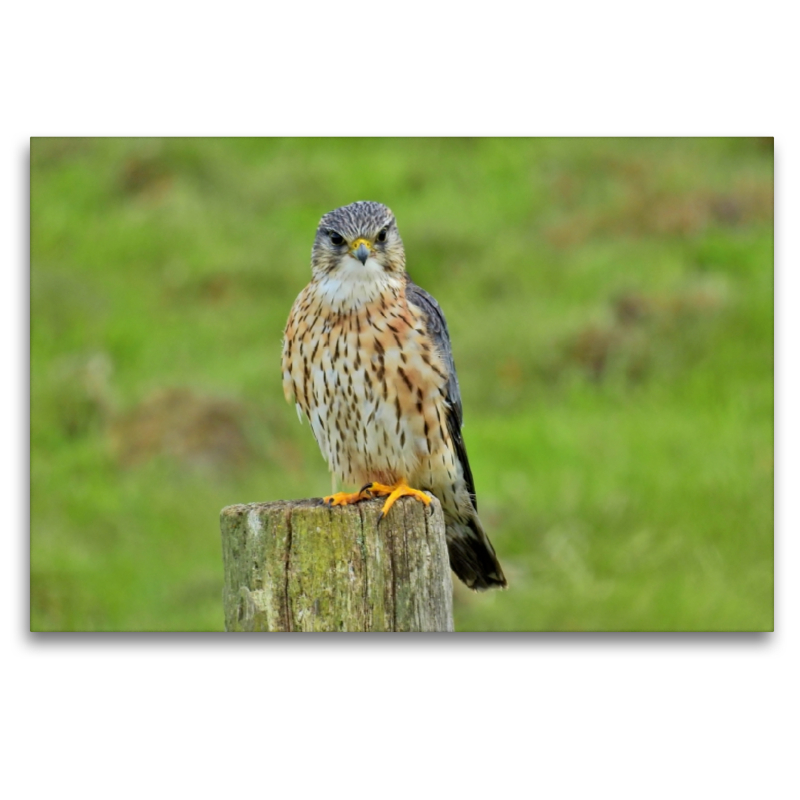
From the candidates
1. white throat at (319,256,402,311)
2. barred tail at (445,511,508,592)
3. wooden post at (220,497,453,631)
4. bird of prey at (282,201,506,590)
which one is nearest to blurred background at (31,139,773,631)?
barred tail at (445,511,508,592)

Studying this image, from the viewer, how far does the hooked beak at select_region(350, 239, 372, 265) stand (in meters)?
3.10

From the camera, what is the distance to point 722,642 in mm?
3836

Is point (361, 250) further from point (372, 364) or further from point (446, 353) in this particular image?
point (446, 353)

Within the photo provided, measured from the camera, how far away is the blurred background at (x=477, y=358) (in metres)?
4.17

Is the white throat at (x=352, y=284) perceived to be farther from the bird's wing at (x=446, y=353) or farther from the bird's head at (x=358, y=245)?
the bird's wing at (x=446, y=353)

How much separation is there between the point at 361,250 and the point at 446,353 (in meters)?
0.43

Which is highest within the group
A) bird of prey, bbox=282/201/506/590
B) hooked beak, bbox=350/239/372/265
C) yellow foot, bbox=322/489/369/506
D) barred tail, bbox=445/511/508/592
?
hooked beak, bbox=350/239/372/265

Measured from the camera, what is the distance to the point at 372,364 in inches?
126

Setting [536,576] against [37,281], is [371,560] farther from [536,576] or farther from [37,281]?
[37,281]

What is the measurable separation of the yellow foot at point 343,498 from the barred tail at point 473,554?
1.17 ft

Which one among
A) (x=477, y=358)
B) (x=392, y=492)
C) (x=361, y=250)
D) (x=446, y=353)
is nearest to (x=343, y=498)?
(x=392, y=492)

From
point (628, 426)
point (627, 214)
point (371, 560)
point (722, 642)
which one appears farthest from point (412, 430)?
point (627, 214)

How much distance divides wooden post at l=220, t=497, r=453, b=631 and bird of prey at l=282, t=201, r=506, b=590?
429 millimetres

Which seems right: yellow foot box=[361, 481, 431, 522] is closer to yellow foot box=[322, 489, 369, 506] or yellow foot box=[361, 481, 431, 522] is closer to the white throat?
yellow foot box=[322, 489, 369, 506]
